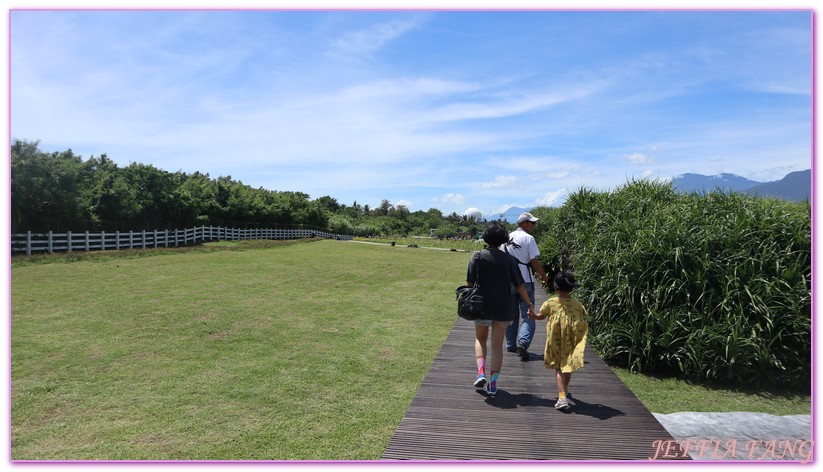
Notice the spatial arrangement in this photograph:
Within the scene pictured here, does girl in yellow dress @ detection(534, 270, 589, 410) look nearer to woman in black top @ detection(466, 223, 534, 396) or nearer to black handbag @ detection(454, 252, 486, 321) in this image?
woman in black top @ detection(466, 223, 534, 396)

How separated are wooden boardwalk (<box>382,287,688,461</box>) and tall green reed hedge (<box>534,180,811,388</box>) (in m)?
1.02

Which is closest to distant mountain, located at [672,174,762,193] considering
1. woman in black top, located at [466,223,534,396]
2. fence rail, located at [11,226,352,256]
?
woman in black top, located at [466,223,534,396]

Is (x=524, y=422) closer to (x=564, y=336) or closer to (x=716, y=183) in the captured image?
(x=564, y=336)

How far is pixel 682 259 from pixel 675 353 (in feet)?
3.82

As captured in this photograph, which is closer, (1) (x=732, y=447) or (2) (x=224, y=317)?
(1) (x=732, y=447)

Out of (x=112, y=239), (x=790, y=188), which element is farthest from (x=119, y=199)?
(x=790, y=188)

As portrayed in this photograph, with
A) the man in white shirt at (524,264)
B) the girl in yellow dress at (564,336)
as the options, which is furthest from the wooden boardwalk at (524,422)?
the man in white shirt at (524,264)

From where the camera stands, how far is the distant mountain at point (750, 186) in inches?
225

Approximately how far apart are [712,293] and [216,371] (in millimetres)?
6137

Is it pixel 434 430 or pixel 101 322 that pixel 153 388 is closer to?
pixel 434 430

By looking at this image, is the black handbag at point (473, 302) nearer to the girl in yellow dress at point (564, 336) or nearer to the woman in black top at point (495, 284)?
the woman in black top at point (495, 284)

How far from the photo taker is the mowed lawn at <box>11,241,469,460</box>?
4.06 meters

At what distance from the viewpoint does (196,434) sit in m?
4.16

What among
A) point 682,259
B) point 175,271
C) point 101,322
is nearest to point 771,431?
point 682,259
